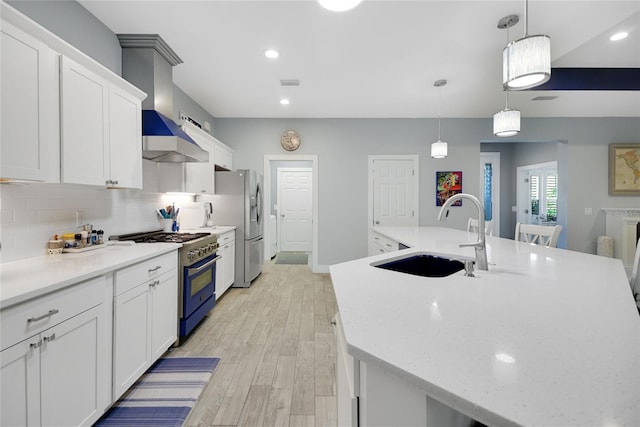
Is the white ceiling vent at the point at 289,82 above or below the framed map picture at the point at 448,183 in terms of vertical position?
above

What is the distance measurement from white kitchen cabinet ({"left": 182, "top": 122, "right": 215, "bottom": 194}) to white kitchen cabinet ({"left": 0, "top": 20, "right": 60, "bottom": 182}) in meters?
1.64

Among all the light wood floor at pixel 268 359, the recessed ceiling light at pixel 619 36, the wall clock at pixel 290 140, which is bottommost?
the light wood floor at pixel 268 359

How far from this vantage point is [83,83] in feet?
5.77

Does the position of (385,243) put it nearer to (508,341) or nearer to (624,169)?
(508,341)

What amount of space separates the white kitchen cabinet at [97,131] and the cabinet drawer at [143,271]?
2.07ft

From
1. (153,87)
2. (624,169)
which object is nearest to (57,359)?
(153,87)

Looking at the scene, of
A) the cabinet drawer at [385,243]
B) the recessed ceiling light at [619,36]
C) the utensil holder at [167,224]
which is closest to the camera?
the recessed ceiling light at [619,36]

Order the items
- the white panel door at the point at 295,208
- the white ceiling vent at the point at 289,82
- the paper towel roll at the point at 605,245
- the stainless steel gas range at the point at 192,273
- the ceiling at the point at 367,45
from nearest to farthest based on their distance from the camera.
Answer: the ceiling at the point at 367,45
the stainless steel gas range at the point at 192,273
the white ceiling vent at the point at 289,82
the paper towel roll at the point at 605,245
the white panel door at the point at 295,208

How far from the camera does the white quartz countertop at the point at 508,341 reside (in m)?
0.48

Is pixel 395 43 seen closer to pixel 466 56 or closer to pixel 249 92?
pixel 466 56

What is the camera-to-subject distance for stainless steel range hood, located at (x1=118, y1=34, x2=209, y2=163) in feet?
8.07

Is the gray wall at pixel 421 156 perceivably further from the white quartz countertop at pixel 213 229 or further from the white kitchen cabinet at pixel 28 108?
the white kitchen cabinet at pixel 28 108

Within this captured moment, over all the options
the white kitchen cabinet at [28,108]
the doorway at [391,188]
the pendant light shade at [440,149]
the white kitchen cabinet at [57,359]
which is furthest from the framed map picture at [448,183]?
the white kitchen cabinet at [28,108]

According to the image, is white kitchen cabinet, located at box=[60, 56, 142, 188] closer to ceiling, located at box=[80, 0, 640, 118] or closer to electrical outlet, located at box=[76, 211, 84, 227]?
electrical outlet, located at box=[76, 211, 84, 227]
